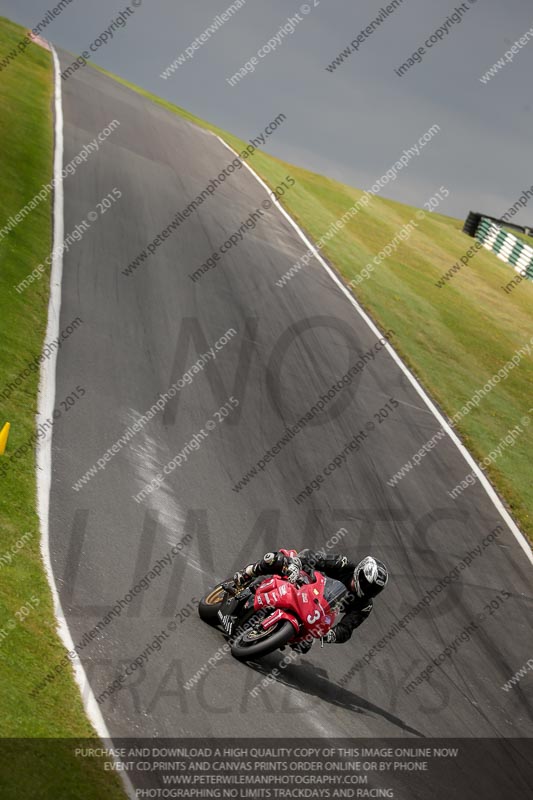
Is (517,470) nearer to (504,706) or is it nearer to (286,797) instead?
(504,706)

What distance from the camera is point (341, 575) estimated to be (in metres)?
10.0

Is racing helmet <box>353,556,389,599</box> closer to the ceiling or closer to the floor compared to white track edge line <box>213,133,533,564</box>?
closer to the floor

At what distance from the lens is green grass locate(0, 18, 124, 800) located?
22.5 feet

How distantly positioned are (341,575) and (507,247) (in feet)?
122

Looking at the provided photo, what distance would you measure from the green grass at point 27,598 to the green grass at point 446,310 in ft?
20.8

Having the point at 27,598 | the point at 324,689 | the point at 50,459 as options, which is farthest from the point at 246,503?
the point at 27,598

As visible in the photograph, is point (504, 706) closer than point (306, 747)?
No

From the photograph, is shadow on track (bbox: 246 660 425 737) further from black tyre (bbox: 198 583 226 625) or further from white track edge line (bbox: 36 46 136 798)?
white track edge line (bbox: 36 46 136 798)

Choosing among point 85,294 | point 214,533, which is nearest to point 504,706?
point 214,533

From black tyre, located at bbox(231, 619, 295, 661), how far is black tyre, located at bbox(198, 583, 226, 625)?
391 millimetres

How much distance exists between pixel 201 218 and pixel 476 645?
17725 millimetres

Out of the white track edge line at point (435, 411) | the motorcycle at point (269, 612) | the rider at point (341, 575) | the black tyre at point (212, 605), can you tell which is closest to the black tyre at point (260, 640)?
the motorcycle at point (269, 612)

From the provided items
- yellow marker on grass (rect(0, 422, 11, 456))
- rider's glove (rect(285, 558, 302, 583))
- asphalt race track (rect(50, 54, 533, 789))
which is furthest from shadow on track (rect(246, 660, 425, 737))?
yellow marker on grass (rect(0, 422, 11, 456))

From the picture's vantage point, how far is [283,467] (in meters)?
14.2
